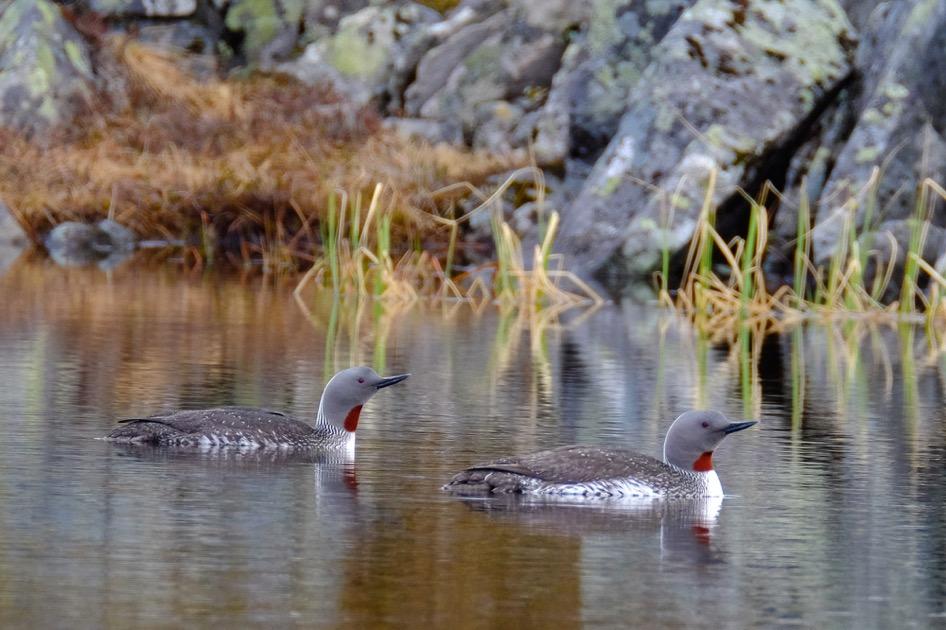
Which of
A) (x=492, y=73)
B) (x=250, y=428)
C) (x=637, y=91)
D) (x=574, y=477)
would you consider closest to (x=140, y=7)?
(x=492, y=73)

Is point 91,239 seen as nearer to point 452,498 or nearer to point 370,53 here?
point 370,53

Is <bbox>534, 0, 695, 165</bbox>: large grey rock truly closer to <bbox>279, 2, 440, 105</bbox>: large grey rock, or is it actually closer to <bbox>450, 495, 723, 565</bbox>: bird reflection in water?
<bbox>279, 2, 440, 105</bbox>: large grey rock

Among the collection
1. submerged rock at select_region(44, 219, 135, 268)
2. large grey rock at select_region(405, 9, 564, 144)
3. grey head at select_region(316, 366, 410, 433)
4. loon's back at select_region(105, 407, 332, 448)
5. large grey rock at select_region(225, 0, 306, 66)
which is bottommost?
loon's back at select_region(105, 407, 332, 448)

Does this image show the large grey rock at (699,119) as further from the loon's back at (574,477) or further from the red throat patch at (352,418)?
the loon's back at (574,477)

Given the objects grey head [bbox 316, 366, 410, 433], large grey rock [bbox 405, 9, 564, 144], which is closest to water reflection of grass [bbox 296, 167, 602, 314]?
large grey rock [bbox 405, 9, 564, 144]

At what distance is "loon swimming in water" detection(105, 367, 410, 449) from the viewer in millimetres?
10383

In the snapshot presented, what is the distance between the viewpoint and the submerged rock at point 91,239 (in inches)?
1049

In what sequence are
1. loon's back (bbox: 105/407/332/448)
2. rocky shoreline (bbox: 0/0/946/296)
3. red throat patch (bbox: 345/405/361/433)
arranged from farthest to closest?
rocky shoreline (bbox: 0/0/946/296) < red throat patch (bbox: 345/405/361/433) < loon's back (bbox: 105/407/332/448)

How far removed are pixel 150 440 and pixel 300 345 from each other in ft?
17.8

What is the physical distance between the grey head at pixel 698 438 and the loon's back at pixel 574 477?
0.64 feet

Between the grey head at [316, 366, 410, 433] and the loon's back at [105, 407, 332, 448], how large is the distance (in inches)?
3.0

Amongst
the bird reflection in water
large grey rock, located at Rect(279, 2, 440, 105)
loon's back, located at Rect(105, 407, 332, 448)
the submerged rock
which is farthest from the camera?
large grey rock, located at Rect(279, 2, 440, 105)

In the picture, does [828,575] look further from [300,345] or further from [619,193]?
[619,193]

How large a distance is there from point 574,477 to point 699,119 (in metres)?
14.7
